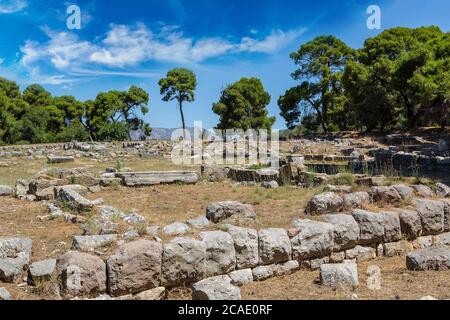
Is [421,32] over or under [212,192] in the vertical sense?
over

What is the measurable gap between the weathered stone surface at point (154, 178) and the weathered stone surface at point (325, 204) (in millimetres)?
8368

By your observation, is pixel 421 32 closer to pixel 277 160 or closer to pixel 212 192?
pixel 277 160

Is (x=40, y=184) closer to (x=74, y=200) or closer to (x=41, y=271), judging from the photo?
(x=74, y=200)

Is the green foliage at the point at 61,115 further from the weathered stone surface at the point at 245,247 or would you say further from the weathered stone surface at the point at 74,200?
the weathered stone surface at the point at 245,247

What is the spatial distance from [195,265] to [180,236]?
500 mm

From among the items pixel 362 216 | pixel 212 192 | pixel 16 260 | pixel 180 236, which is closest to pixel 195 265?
pixel 180 236

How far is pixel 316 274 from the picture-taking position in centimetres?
573

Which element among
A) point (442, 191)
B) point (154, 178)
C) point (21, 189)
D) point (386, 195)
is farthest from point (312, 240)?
point (21, 189)

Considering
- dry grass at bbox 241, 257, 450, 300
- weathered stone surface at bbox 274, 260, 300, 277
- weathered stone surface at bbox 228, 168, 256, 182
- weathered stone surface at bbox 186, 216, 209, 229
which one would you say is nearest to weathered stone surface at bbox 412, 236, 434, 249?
dry grass at bbox 241, 257, 450, 300

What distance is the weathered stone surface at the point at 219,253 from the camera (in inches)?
208

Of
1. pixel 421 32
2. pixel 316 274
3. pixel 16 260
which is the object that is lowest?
pixel 316 274

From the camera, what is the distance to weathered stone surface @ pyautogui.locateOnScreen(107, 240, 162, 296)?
4.68 metres

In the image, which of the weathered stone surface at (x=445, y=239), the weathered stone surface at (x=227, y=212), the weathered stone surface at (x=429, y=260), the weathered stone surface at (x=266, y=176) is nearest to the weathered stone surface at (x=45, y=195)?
the weathered stone surface at (x=227, y=212)

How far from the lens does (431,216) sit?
23.0 feet
